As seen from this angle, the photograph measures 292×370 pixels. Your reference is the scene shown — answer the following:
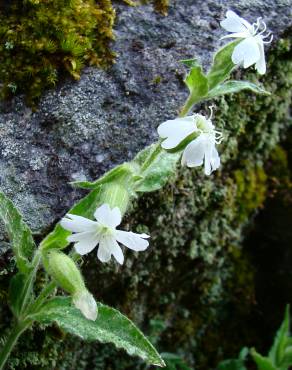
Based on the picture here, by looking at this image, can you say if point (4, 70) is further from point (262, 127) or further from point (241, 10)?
point (262, 127)

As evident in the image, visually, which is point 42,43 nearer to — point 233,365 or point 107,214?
point 107,214

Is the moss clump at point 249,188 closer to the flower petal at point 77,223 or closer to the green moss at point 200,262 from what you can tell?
the green moss at point 200,262

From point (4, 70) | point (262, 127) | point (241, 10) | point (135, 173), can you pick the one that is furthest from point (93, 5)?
point (262, 127)

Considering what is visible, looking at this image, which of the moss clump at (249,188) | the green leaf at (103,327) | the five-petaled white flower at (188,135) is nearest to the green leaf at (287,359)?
the moss clump at (249,188)

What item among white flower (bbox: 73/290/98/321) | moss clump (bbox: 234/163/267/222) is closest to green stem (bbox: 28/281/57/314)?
white flower (bbox: 73/290/98/321)

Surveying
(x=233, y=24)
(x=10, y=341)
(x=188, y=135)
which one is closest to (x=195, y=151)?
(x=188, y=135)

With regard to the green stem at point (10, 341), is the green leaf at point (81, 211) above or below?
above

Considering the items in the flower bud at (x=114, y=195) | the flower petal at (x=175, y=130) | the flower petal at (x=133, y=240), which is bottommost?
the flower bud at (x=114, y=195)

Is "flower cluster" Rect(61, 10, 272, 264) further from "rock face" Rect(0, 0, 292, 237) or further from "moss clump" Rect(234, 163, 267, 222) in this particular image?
"moss clump" Rect(234, 163, 267, 222)
